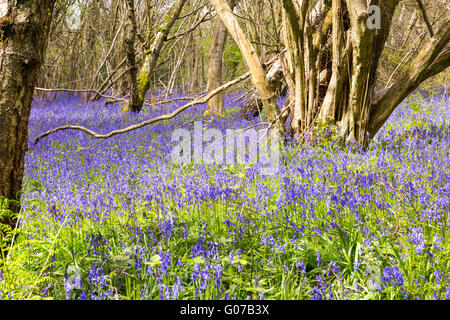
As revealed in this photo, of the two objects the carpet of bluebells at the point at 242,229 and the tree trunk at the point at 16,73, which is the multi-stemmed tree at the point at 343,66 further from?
the tree trunk at the point at 16,73

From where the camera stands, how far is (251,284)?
2238 millimetres

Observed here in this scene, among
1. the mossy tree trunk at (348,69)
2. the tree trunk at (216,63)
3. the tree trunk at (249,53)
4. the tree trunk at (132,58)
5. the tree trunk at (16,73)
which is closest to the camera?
the tree trunk at (16,73)

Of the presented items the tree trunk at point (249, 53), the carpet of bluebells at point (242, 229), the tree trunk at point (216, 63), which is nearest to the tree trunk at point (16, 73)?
the carpet of bluebells at point (242, 229)

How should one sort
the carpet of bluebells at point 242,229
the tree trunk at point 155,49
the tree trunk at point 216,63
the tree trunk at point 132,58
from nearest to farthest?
the carpet of bluebells at point 242,229
the tree trunk at point 132,58
the tree trunk at point 216,63
the tree trunk at point 155,49

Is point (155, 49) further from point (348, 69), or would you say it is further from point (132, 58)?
point (348, 69)

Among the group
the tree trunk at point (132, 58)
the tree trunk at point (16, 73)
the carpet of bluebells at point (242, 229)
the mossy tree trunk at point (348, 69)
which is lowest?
the carpet of bluebells at point (242, 229)

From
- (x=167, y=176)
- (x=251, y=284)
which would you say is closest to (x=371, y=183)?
(x=251, y=284)

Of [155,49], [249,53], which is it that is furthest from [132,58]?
[249,53]

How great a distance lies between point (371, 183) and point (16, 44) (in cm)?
311

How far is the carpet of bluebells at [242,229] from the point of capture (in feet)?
7.25

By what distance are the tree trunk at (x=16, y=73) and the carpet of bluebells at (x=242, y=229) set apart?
1.66 feet

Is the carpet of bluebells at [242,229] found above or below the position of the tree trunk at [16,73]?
below

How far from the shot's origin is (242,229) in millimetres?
3021
